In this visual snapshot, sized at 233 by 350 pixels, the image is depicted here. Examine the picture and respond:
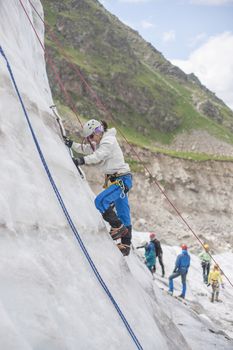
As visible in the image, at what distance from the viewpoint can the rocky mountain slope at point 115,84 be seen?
Answer: 5312 centimetres

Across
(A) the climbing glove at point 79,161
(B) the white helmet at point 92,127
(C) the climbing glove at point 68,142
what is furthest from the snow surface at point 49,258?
(B) the white helmet at point 92,127

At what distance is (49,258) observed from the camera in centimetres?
496

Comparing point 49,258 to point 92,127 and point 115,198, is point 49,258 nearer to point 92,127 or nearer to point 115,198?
point 115,198

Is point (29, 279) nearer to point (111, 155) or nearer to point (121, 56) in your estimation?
point (111, 155)

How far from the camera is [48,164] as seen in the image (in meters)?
6.30

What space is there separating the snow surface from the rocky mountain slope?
4050 cm

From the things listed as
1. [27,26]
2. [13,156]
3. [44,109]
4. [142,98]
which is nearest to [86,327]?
[13,156]

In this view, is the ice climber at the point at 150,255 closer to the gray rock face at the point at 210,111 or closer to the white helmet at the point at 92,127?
the white helmet at the point at 92,127

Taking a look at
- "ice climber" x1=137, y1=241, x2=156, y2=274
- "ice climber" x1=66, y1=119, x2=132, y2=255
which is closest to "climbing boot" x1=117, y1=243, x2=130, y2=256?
"ice climber" x1=66, y1=119, x2=132, y2=255

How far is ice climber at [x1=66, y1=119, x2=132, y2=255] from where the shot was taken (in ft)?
24.0

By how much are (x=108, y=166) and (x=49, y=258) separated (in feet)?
9.51

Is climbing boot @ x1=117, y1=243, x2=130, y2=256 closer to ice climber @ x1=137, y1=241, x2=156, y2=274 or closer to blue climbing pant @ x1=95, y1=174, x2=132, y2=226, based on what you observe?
blue climbing pant @ x1=95, y1=174, x2=132, y2=226

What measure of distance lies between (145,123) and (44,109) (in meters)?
52.5

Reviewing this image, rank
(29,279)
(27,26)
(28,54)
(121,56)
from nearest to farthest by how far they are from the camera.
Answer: (29,279)
(28,54)
(27,26)
(121,56)
